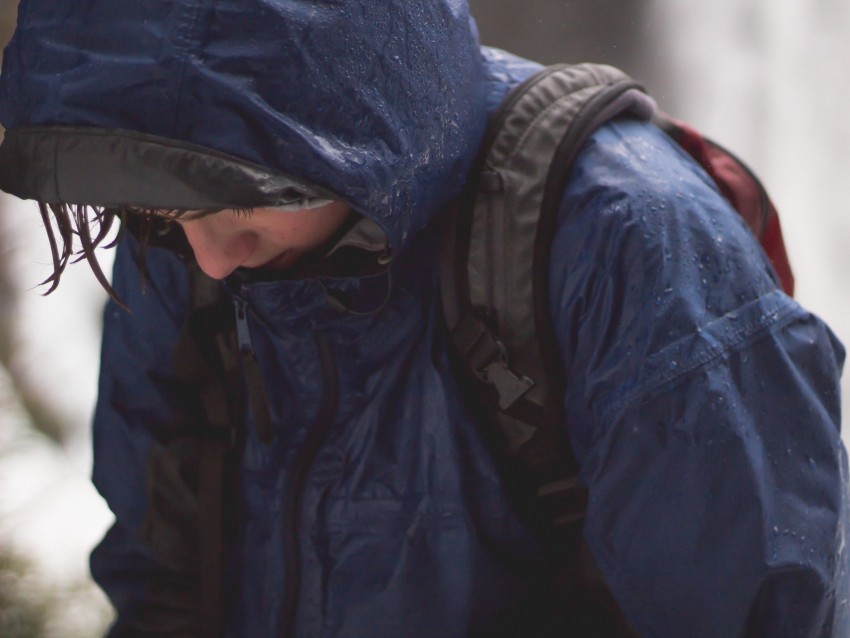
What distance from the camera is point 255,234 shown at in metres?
1.00

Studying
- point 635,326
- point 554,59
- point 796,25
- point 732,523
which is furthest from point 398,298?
point 796,25

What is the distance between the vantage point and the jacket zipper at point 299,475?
1.09 meters

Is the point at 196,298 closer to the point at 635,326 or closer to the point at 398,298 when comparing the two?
the point at 398,298

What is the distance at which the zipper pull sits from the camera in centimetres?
112

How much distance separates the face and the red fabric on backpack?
0.38 m

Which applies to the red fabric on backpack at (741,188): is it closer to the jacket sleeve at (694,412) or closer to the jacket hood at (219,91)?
the jacket sleeve at (694,412)

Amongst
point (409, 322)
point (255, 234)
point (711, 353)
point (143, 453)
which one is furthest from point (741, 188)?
point (143, 453)

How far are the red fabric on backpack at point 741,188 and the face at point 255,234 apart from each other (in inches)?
14.9

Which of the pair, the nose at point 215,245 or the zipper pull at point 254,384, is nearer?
the nose at point 215,245

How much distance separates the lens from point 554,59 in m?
2.08

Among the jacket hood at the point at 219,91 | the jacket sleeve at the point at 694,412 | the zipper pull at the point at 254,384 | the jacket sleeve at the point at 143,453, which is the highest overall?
the jacket hood at the point at 219,91

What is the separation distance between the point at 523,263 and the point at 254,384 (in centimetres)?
37

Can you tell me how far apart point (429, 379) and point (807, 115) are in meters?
1.40

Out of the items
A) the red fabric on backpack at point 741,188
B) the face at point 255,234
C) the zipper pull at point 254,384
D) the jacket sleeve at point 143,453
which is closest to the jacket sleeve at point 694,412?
the red fabric on backpack at point 741,188
